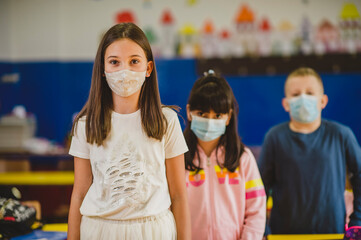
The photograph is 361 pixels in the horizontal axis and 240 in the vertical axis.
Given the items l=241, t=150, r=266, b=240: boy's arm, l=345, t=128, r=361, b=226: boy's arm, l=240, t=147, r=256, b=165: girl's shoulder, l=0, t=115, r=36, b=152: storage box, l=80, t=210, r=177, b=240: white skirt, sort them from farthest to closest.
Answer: l=0, t=115, r=36, b=152: storage box, l=345, t=128, r=361, b=226: boy's arm, l=240, t=147, r=256, b=165: girl's shoulder, l=241, t=150, r=266, b=240: boy's arm, l=80, t=210, r=177, b=240: white skirt

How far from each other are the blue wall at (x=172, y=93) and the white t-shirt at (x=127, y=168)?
3.95 metres

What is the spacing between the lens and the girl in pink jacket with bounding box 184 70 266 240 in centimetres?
171

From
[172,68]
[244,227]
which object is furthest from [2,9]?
[244,227]

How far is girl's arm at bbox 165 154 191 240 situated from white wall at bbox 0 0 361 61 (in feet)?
14.8

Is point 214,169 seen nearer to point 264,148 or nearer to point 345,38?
point 264,148

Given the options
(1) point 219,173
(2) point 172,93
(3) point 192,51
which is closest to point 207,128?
(1) point 219,173

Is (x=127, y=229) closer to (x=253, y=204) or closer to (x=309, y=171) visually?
(x=253, y=204)

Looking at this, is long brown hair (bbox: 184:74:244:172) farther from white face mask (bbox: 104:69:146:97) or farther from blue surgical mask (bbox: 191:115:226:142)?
white face mask (bbox: 104:69:146:97)

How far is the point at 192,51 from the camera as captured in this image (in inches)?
216

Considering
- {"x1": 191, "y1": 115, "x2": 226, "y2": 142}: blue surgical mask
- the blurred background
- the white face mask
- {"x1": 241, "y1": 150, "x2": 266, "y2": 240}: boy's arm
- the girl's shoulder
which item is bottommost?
{"x1": 241, "y1": 150, "x2": 266, "y2": 240}: boy's arm

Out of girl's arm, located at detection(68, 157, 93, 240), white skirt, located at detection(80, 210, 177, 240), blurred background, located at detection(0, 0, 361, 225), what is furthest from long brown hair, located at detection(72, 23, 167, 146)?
blurred background, located at detection(0, 0, 361, 225)

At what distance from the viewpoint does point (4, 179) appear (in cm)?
409

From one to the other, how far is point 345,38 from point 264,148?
13.2 feet

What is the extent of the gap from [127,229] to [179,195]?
0.23m
